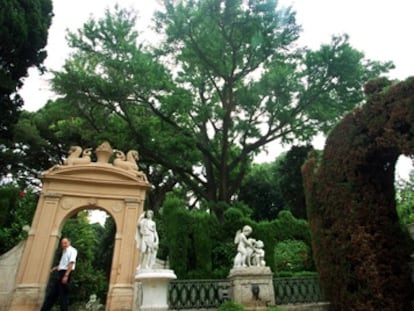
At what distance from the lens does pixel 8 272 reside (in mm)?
8594

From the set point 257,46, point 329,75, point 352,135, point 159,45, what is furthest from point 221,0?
point 352,135

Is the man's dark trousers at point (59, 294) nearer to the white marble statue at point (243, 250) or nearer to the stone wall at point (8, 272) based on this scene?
the white marble statue at point (243, 250)

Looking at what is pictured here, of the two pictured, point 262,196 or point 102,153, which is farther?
point 262,196

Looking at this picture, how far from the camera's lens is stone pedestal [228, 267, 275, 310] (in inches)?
275

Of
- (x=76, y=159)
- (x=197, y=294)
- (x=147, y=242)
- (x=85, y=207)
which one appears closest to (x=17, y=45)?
(x=76, y=159)

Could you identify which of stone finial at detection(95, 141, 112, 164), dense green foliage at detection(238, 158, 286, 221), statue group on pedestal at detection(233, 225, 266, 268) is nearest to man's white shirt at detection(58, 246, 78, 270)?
statue group on pedestal at detection(233, 225, 266, 268)

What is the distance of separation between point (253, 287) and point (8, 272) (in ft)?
22.3

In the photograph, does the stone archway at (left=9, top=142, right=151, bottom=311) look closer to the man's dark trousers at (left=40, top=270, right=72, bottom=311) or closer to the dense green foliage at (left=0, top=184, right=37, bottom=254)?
the dense green foliage at (left=0, top=184, right=37, bottom=254)

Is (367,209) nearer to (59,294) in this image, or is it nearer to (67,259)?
(67,259)

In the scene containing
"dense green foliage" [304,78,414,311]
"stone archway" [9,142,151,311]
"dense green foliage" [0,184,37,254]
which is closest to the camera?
"dense green foliage" [304,78,414,311]

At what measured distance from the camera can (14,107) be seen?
10789mm

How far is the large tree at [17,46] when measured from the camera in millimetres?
9547

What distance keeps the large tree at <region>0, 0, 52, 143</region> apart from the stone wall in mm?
4450

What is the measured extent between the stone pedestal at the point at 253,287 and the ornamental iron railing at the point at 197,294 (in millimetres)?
360
